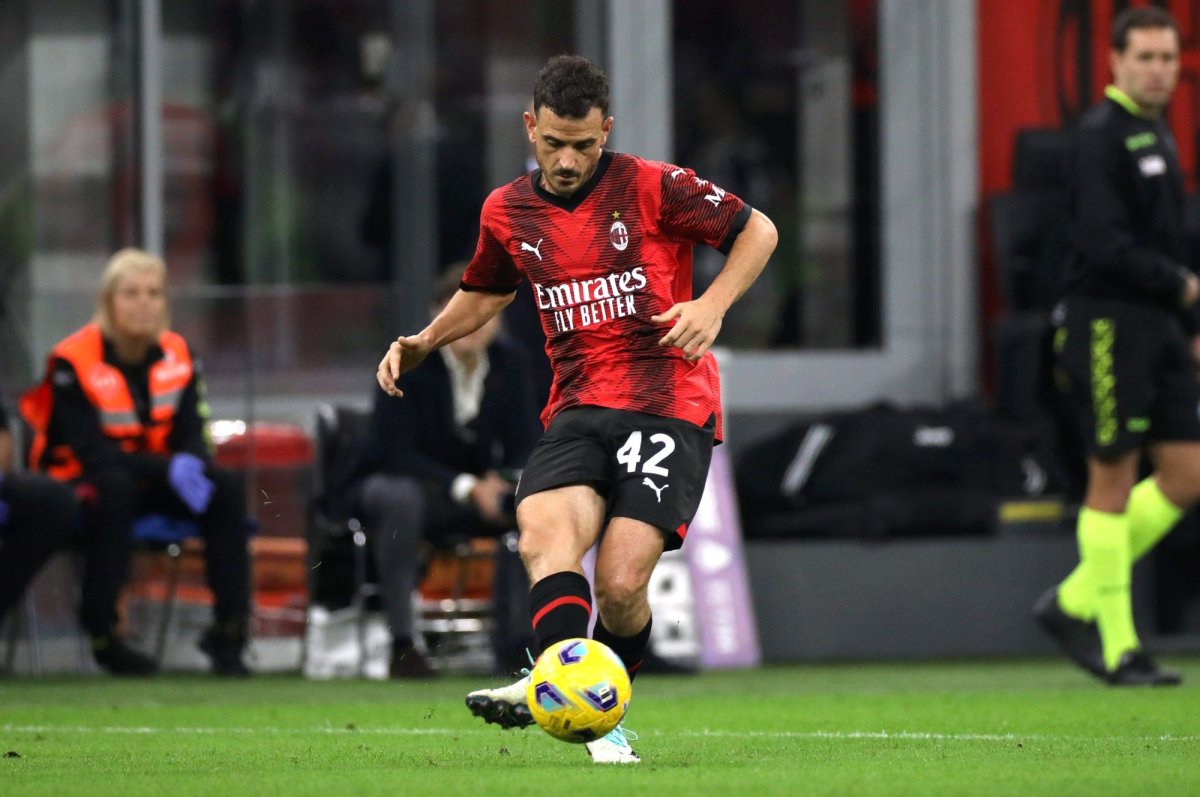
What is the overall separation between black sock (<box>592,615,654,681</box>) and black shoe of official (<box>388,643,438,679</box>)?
11.2ft

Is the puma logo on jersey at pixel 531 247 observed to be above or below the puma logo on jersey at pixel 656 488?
above

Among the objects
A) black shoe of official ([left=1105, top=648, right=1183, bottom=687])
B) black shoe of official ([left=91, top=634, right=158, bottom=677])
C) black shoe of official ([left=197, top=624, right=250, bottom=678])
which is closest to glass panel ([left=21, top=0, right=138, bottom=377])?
black shoe of official ([left=197, top=624, right=250, bottom=678])

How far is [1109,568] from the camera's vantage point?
8.21 m

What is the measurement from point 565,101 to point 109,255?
6.42m

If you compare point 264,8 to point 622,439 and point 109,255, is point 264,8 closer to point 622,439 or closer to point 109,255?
point 109,255

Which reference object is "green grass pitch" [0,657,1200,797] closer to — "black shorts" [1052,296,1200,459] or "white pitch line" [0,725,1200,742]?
"white pitch line" [0,725,1200,742]

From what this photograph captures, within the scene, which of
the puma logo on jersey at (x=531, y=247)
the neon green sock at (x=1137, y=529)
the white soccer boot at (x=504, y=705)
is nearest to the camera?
the white soccer boot at (x=504, y=705)

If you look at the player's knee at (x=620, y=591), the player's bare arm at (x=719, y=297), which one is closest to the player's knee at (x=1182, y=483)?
the player's bare arm at (x=719, y=297)

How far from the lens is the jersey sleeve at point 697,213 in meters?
5.70

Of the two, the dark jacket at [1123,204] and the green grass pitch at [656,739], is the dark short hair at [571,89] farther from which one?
the dark jacket at [1123,204]

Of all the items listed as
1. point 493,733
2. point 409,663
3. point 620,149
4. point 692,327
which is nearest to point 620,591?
point 692,327

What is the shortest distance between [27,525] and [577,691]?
4.52m

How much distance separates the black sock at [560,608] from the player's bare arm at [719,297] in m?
0.59

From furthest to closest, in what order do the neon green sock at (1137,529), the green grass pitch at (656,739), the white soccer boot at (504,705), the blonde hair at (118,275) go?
the blonde hair at (118,275)
the neon green sock at (1137,529)
the white soccer boot at (504,705)
the green grass pitch at (656,739)
